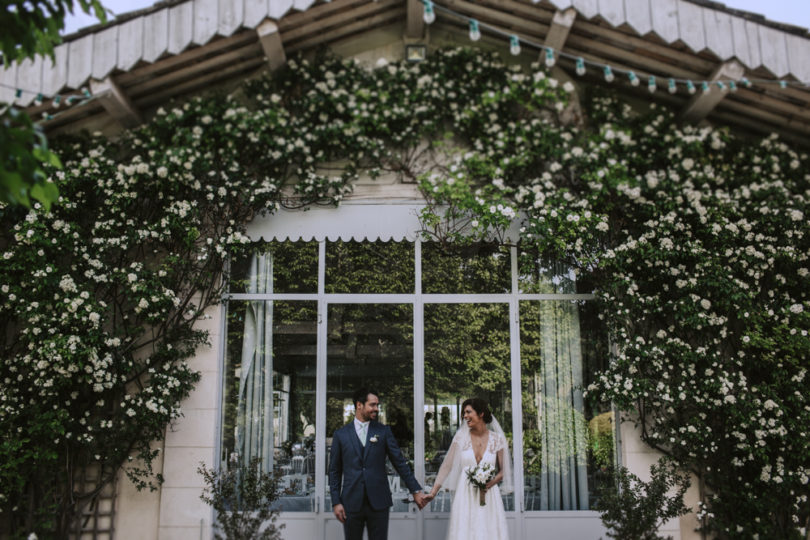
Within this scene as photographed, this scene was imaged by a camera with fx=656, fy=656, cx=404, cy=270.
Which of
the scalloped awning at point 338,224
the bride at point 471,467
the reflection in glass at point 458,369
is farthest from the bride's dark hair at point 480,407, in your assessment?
the scalloped awning at point 338,224

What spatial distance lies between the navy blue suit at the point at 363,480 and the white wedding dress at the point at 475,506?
1.31ft

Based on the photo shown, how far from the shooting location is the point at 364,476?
558cm

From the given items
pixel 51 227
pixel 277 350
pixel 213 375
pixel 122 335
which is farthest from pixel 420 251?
pixel 51 227

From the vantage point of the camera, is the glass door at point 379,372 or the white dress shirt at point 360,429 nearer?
the white dress shirt at point 360,429

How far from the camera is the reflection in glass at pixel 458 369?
659cm

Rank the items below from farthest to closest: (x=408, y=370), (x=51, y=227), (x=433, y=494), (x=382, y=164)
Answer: (x=382, y=164) < (x=408, y=370) < (x=51, y=227) < (x=433, y=494)

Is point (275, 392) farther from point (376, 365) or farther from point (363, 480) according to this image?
point (363, 480)

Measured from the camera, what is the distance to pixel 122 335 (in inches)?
253

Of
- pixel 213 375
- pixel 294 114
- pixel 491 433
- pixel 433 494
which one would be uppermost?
pixel 294 114

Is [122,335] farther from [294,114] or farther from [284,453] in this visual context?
[294,114]

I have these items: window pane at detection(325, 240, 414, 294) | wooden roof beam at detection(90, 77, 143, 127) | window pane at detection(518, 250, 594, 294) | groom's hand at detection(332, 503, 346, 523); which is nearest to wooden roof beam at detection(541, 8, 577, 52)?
window pane at detection(518, 250, 594, 294)

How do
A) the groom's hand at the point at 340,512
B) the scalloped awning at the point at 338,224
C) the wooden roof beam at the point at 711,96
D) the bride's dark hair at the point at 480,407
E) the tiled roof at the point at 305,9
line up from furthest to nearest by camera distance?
the scalloped awning at the point at 338,224
the wooden roof beam at the point at 711,96
the tiled roof at the point at 305,9
the bride's dark hair at the point at 480,407
the groom's hand at the point at 340,512

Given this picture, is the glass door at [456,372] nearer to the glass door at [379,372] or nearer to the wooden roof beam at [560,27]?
the glass door at [379,372]

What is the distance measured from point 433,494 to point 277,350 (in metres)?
2.21
